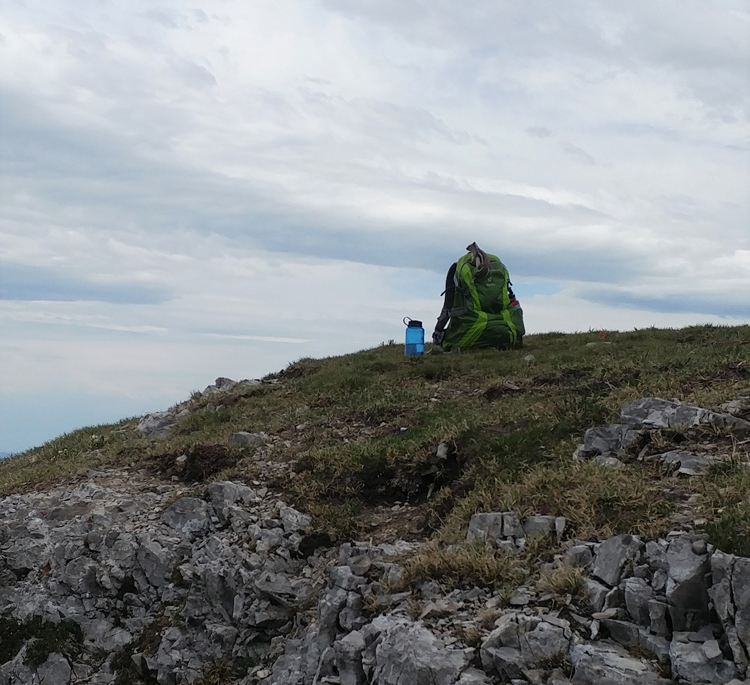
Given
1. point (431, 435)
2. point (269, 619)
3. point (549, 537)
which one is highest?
point (431, 435)

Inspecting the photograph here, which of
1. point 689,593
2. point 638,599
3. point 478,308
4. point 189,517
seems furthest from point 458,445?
point 478,308

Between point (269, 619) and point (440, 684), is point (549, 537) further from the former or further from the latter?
point (269, 619)

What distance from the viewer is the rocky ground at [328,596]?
6.11 metres

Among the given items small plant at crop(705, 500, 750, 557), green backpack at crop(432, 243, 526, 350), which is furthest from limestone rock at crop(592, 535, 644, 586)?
green backpack at crop(432, 243, 526, 350)

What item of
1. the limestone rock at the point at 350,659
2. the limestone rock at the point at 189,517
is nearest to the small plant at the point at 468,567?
the limestone rock at the point at 350,659

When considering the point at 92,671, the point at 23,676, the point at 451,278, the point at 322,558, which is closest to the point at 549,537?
the point at 322,558

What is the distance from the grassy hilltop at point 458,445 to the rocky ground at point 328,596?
0.27 meters

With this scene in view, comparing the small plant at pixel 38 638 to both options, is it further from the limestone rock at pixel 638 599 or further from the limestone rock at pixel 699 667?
the limestone rock at pixel 699 667

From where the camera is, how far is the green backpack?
20172 millimetres

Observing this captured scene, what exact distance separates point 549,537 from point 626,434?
8.32 ft

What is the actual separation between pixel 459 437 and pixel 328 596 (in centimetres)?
409

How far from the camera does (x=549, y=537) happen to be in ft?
25.2

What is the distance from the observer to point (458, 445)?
37.1 feet

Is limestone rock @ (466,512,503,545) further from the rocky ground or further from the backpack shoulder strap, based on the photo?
the backpack shoulder strap
